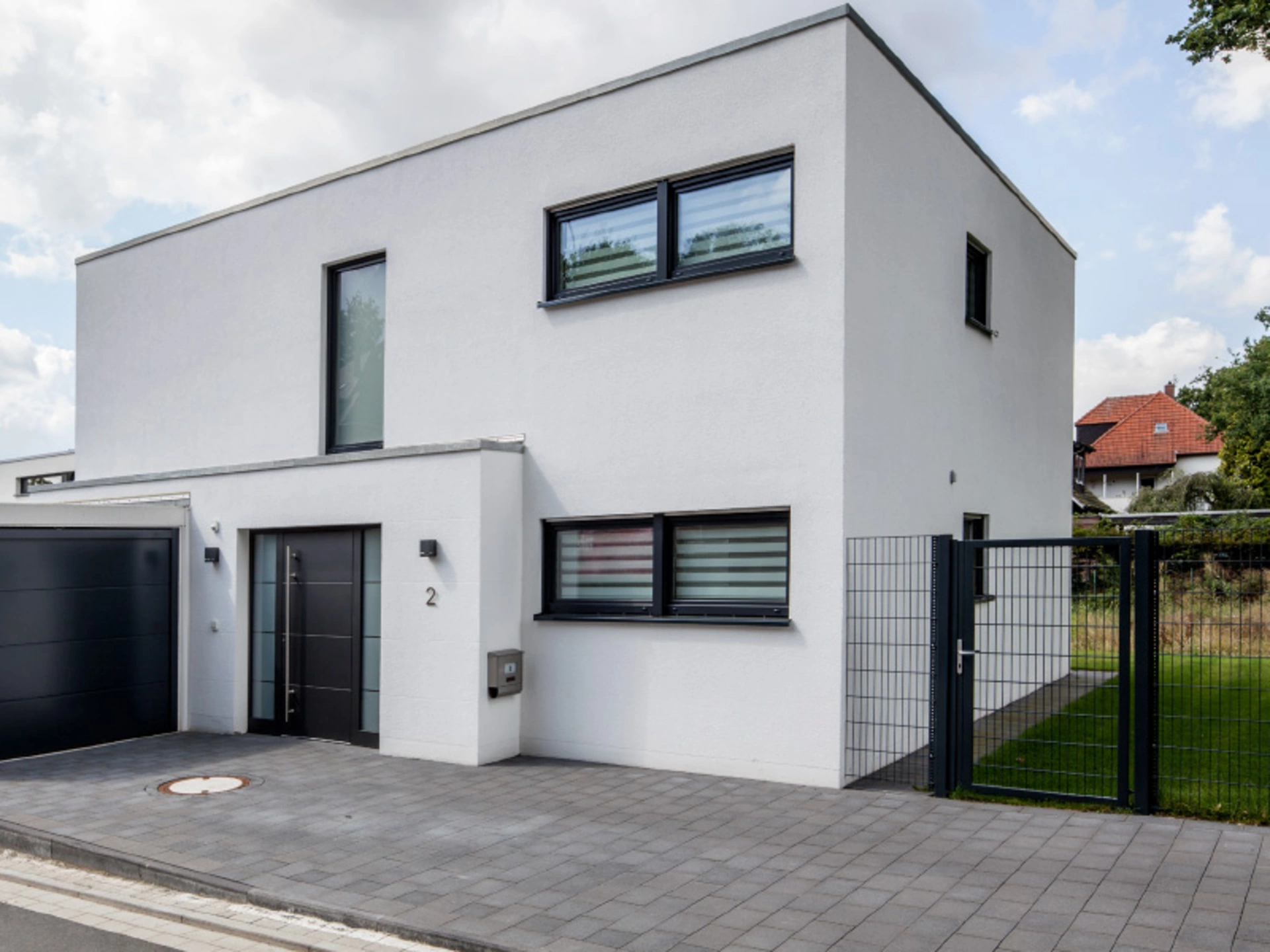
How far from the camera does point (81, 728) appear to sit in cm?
986

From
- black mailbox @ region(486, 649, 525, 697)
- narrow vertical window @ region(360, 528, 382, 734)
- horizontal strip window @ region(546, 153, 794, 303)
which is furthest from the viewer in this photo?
narrow vertical window @ region(360, 528, 382, 734)

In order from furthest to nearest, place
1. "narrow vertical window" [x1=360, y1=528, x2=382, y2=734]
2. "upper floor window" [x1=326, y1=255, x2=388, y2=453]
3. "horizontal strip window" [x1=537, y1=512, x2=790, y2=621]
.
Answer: "upper floor window" [x1=326, y1=255, x2=388, y2=453], "narrow vertical window" [x1=360, y1=528, x2=382, y2=734], "horizontal strip window" [x1=537, y1=512, x2=790, y2=621]

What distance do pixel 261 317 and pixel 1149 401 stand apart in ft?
191

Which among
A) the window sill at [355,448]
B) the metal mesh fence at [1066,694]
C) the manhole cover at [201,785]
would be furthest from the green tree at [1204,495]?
the manhole cover at [201,785]

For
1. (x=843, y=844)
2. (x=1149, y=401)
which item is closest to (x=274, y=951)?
(x=843, y=844)

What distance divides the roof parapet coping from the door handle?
0.91 meters

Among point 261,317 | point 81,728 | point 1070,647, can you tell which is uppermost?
point 261,317

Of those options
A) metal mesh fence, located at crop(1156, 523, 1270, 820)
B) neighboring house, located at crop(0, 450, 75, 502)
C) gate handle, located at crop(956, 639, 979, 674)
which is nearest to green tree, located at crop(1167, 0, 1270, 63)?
metal mesh fence, located at crop(1156, 523, 1270, 820)

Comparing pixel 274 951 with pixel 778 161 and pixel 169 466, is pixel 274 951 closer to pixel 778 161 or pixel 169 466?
pixel 778 161

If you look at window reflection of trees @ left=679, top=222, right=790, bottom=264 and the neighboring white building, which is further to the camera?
window reflection of trees @ left=679, top=222, right=790, bottom=264

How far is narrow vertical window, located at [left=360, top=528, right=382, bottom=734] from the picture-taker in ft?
31.6

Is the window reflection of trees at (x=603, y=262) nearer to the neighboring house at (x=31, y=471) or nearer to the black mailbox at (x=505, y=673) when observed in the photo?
the black mailbox at (x=505, y=673)

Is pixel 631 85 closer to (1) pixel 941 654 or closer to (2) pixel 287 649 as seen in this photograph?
(1) pixel 941 654

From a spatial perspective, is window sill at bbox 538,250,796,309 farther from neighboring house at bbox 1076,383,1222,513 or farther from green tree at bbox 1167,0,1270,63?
neighboring house at bbox 1076,383,1222,513
